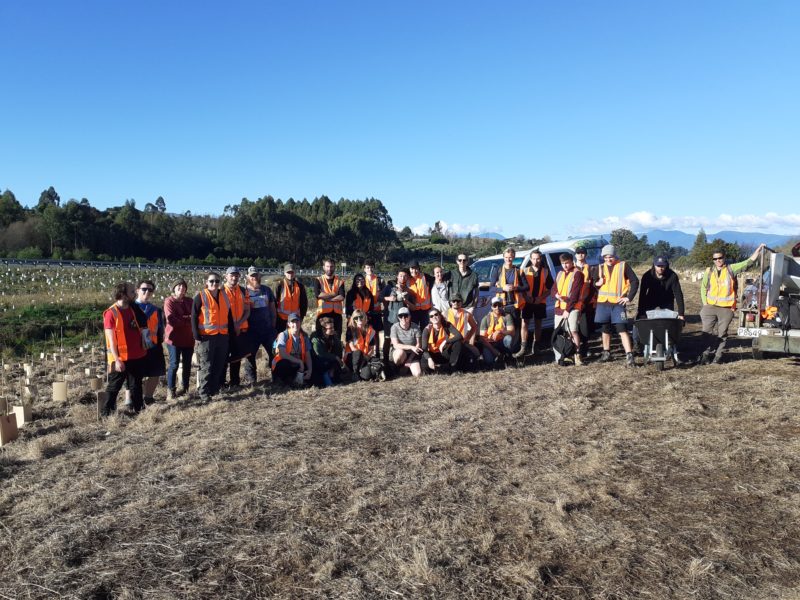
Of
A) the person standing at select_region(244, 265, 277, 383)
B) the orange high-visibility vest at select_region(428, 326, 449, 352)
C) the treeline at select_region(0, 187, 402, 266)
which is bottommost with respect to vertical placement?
the orange high-visibility vest at select_region(428, 326, 449, 352)

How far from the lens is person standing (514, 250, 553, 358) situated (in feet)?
29.8

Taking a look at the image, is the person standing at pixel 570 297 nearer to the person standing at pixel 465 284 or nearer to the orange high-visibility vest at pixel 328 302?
the person standing at pixel 465 284

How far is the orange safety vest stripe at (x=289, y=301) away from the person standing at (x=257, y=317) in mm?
170

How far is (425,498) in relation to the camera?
13.7 feet

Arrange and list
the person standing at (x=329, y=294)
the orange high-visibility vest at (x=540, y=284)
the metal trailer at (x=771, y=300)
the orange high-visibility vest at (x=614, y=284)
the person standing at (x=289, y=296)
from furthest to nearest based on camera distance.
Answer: the orange high-visibility vest at (x=540, y=284) < the person standing at (x=329, y=294) < the person standing at (x=289, y=296) < the orange high-visibility vest at (x=614, y=284) < the metal trailer at (x=771, y=300)

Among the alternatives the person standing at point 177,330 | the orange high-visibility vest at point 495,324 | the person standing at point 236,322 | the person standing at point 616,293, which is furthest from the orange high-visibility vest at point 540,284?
the person standing at point 177,330

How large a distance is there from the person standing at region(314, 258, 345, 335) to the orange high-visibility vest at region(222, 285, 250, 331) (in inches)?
49.0

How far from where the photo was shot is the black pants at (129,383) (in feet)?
22.6

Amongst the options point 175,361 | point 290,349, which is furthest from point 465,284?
point 175,361

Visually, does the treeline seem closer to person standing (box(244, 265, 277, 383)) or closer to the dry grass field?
person standing (box(244, 265, 277, 383))

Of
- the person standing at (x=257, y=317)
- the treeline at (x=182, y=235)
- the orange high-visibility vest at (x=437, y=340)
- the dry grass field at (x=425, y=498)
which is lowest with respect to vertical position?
the dry grass field at (x=425, y=498)

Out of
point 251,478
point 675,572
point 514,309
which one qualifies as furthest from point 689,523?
point 514,309

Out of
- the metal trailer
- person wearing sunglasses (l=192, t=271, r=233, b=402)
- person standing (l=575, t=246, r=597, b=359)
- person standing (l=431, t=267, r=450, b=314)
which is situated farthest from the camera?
person standing (l=431, t=267, r=450, b=314)

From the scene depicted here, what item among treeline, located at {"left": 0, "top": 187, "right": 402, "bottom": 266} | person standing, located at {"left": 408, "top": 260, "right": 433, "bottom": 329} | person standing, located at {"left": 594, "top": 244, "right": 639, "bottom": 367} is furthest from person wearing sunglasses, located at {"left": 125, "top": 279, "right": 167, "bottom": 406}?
treeline, located at {"left": 0, "top": 187, "right": 402, "bottom": 266}
